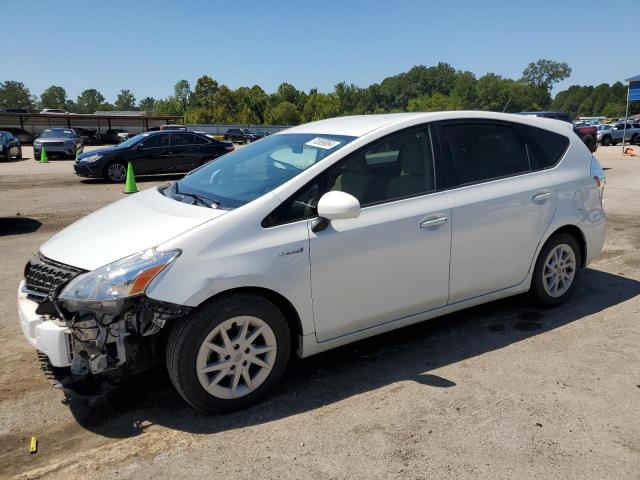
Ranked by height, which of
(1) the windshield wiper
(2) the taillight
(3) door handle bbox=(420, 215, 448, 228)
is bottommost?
(3) door handle bbox=(420, 215, 448, 228)

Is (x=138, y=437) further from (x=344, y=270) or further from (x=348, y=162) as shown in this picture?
(x=348, y=162)

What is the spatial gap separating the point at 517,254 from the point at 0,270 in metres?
5.64

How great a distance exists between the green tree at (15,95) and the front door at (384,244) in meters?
169

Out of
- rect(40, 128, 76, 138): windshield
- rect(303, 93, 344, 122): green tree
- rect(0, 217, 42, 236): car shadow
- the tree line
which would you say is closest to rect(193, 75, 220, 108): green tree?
the tree line

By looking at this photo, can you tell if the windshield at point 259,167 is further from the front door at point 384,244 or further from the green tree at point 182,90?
the green tree at point 182,90

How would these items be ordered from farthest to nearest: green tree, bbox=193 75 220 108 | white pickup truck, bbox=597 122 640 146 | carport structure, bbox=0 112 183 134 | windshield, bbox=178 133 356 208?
green tree, bbox=193 75 220 108 < carport structure, bbox=0 112 183 134 < white pickup truck, bbox=597 122 640 146 < windshield, bbox=178 133 356 208

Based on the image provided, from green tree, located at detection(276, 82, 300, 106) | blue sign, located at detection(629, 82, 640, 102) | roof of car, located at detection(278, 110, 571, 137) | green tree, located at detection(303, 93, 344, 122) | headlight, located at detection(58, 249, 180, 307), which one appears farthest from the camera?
green tree, located at detection(276, 82, 300, 106)

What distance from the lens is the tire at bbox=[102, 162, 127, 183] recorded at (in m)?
15.4

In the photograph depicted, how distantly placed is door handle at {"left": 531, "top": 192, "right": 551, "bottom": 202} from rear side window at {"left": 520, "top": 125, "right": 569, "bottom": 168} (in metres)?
0.26

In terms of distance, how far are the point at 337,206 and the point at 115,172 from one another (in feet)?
45.6

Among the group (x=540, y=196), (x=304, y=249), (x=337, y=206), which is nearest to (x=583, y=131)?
(x=540, y=196)

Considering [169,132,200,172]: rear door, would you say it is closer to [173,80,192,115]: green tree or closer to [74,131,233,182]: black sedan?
[74,131,233,182]: black sedan

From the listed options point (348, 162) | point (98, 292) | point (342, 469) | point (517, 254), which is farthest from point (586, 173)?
point (98, 292)

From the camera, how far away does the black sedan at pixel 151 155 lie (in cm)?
1533
